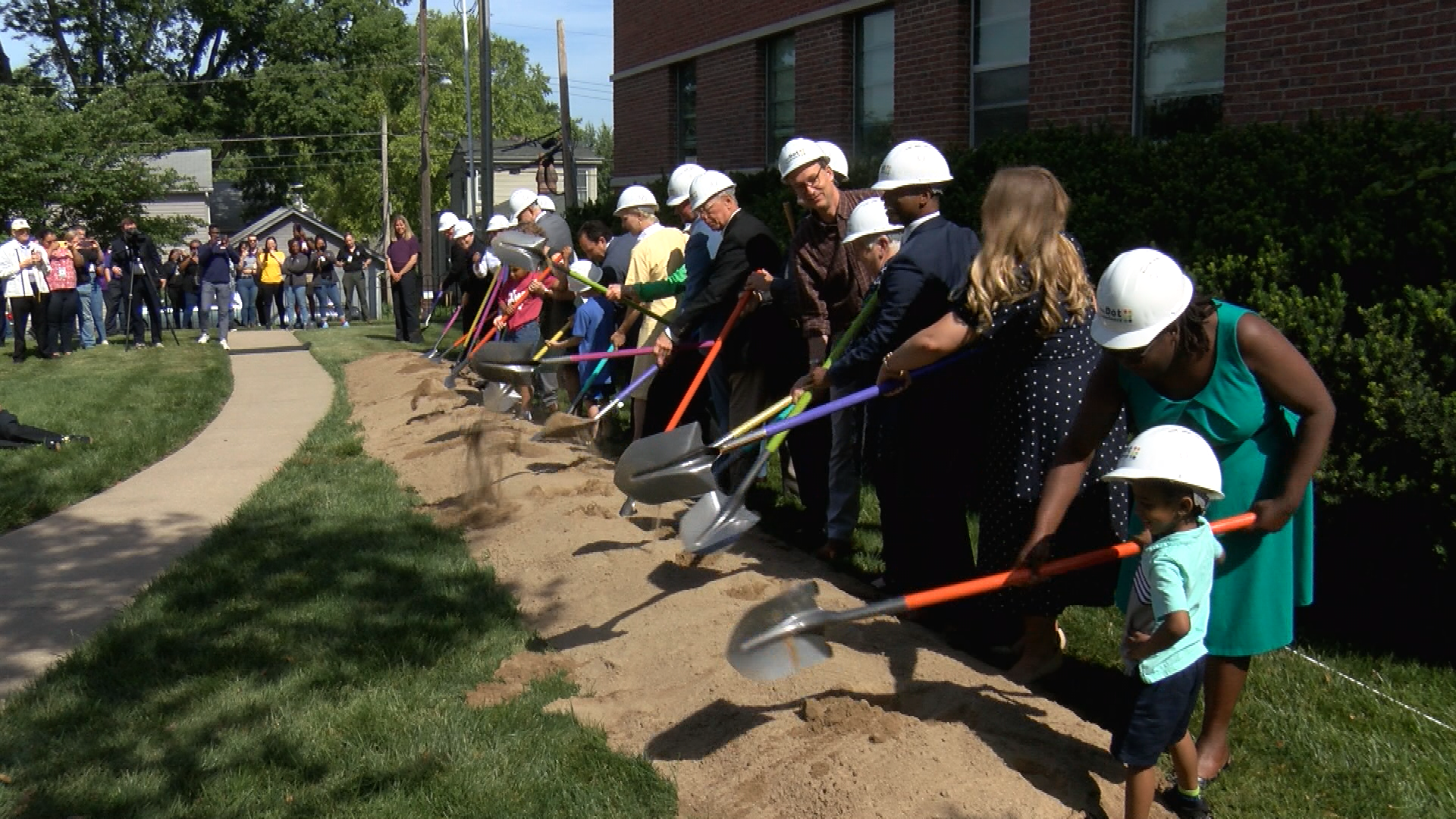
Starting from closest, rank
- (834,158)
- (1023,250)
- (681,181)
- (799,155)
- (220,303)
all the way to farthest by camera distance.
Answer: (1023,250), (799,155), (834,158), (681,181), (220,303)

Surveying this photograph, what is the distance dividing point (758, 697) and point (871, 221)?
2195mm

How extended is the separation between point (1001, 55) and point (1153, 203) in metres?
5.68

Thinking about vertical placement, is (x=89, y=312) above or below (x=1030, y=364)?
below

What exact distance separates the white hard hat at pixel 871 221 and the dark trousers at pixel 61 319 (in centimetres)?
1675

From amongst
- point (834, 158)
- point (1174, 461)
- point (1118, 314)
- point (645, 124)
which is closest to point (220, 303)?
point (645, 124)

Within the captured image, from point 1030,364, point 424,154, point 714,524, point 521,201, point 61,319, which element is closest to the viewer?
point 1030,364

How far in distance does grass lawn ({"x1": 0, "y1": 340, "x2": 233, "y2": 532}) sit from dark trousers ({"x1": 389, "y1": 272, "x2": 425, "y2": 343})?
2591 millimetres

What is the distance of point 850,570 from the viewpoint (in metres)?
6.79

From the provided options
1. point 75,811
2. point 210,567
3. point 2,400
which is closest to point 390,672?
point 75,811

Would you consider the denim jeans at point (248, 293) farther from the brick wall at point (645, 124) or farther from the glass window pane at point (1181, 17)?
the glass window pane at point (1181, 17)

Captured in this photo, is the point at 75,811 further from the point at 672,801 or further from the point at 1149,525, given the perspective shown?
the point at 1149,525

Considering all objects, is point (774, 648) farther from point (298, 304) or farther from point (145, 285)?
point (298, 304)

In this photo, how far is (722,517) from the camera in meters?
5.85

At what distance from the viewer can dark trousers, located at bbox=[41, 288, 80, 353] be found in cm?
1981
